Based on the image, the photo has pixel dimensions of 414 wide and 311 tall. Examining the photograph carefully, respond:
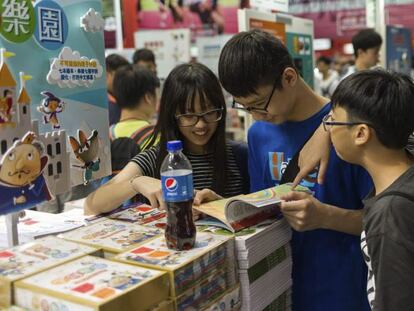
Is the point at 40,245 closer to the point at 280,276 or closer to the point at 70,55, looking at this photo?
the point at 70,55

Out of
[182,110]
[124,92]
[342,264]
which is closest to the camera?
[342,264]

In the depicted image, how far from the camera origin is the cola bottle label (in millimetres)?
1273

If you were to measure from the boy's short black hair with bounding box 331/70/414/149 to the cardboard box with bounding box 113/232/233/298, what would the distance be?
492mm

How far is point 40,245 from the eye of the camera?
1.33 metres

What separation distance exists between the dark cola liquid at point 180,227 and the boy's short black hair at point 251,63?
0.47 metres

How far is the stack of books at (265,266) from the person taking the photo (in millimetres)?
1376

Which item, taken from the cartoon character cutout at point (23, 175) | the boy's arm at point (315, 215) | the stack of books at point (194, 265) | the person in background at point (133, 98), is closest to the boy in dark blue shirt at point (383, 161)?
the boy's arm at point (315, 215)

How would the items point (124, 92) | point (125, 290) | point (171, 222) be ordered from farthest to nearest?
point (124, 92) < point (171, 222) < point (125, 290)

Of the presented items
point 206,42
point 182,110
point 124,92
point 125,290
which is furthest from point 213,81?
point 206,42

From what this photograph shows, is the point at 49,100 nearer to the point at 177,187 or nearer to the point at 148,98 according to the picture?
the point at 177,187

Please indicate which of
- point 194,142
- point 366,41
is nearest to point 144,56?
point 366,41

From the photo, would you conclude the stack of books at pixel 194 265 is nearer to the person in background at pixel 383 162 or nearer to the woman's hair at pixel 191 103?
the person in background at pixel 383 162

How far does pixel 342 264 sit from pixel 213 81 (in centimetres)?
77

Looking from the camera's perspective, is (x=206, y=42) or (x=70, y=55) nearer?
(x=70, y=55)
